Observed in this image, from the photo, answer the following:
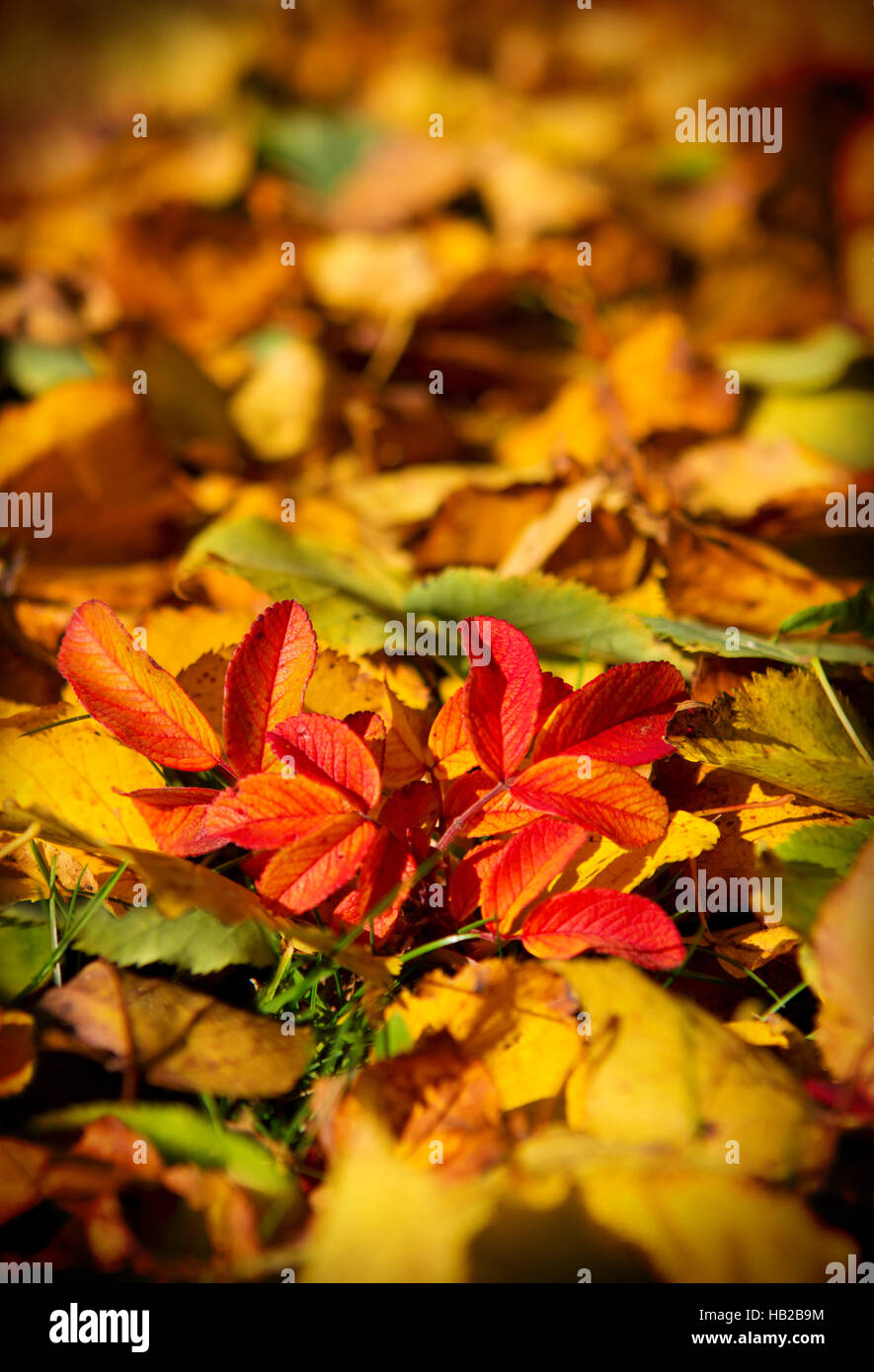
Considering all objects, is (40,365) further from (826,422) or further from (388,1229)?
(388,1229)

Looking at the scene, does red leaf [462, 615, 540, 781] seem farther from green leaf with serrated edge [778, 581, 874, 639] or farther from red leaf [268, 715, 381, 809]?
green leaf with serrated edge [778, 581, 874, 639]

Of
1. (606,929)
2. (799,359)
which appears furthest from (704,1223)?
(799,359)

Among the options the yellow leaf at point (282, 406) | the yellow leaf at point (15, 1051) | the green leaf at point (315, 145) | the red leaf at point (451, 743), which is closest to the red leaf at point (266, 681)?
the red leaf at point (451, 743)

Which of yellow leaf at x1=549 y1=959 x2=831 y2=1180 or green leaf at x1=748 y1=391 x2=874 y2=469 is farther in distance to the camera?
green leaf at x1=748 y1=391 x2=874 y2=469

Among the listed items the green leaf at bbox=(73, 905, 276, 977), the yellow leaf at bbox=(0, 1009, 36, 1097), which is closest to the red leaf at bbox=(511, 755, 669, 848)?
the green leaf at bbox=(73, 905, 276, 977)

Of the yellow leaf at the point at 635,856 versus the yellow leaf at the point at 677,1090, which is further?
the yellow leaf at the point at 635,856

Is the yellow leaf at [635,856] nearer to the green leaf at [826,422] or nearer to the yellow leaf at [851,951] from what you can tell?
the yellow leaf at [851,951]
